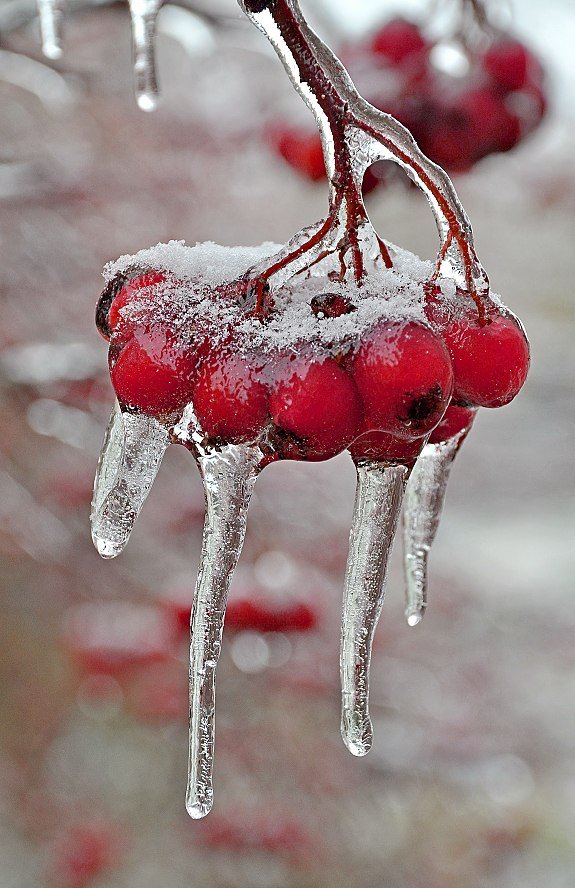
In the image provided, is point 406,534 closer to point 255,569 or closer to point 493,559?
point 255,569

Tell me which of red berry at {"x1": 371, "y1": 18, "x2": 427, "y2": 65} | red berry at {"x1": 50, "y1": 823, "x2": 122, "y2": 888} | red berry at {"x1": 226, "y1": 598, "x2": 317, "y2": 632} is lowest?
red berry at {"x1": 50, "y1": 823, "x2": 122, "y2": 888}

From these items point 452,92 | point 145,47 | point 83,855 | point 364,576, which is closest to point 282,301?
point 364,576

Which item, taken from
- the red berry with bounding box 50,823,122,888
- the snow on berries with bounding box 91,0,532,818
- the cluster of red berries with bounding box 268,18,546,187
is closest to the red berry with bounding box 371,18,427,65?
the cluster of red berries with bounding box 268,18,546,187

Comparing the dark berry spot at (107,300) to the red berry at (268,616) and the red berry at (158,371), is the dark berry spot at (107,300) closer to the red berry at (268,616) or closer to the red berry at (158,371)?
the red berry at (158,371)

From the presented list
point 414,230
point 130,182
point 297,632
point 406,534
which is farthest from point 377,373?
point 414,230

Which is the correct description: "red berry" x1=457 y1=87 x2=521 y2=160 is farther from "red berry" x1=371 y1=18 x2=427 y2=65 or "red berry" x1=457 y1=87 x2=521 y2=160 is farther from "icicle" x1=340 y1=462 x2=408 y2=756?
"icicle" x1=340 y1=462 x2=408 y2=756

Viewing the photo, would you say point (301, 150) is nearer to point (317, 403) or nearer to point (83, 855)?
point (317, 403)

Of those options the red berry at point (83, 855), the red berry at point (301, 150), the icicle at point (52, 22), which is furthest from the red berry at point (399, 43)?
the red berry at point (83, 855)
